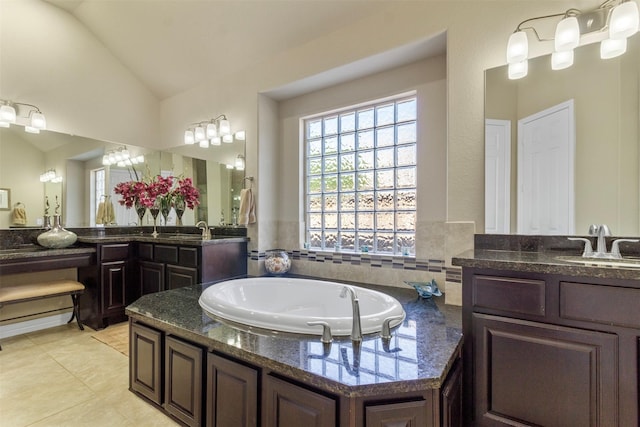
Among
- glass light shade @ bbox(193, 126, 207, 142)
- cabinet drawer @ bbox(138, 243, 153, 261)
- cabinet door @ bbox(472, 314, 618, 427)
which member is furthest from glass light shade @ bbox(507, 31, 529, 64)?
cabinet drawer @ bbox(138, 243, 153, 261)

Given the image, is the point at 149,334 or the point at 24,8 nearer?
the point at 149,334

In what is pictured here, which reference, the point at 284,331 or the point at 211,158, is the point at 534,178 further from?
the point at 211,158

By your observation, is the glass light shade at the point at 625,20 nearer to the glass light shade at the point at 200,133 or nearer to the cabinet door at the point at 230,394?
the cabinet door at the point at 230,394

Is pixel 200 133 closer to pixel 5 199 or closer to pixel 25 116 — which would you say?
pixel 25 116

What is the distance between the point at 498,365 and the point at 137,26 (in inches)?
164

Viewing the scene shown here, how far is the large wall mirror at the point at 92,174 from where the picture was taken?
10.1ft

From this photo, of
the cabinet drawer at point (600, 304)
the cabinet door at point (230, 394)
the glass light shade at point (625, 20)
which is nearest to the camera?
the cabinet drawer at point (600, 304)

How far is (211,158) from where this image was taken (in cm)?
366

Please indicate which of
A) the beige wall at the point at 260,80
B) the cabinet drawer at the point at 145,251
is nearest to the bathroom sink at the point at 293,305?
the beige wall at the point at 260,80

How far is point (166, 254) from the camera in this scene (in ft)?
10.3

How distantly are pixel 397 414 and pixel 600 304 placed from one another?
951 mm

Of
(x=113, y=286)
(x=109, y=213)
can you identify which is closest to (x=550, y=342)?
(x=113, y=286)

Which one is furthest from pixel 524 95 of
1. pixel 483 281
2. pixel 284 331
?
pixel 284 331

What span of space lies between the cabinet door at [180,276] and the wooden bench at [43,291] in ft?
2.85
